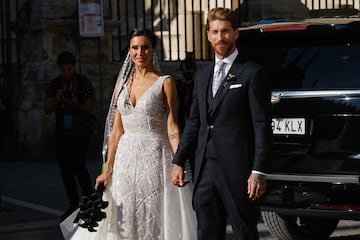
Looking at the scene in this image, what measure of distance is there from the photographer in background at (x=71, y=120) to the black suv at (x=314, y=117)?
274 cm

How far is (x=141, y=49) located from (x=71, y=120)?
11.9 ft

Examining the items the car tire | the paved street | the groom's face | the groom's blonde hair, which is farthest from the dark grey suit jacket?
the paved street

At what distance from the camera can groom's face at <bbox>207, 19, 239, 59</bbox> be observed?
5.09m

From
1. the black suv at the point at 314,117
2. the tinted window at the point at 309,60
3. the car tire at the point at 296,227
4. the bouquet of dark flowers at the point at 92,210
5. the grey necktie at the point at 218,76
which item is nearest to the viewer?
the grey necktie at the point at 218,76

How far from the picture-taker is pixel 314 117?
260 inches

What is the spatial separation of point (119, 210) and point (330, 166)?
1.62 meters

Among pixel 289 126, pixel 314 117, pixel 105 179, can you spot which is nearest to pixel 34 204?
pixel 289 126

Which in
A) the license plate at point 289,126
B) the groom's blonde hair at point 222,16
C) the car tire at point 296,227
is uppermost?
the groom's blonde hair at point 222,16

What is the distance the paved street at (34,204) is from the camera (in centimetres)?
838

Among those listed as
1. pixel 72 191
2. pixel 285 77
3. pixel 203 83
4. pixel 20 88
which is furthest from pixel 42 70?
pixel 203 83

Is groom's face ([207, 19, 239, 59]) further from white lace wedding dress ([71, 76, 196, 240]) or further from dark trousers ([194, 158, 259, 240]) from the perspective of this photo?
white lace wedding dress ([71, 76, 196, 240])

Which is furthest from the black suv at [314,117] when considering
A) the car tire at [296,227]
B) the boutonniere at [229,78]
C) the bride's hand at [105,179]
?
the boutonniere at [229,78]

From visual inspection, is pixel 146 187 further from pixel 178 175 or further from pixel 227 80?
pixel 227 80

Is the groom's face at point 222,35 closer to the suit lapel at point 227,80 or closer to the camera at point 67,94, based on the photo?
the suit lapel at point 227,80
